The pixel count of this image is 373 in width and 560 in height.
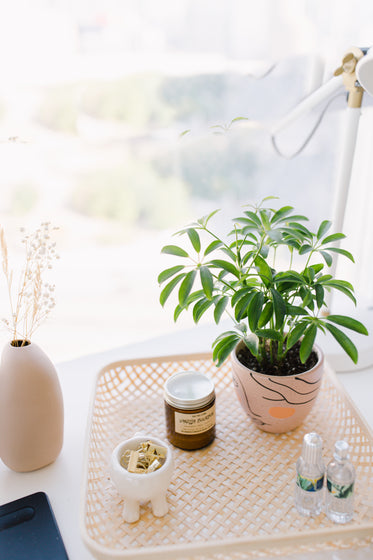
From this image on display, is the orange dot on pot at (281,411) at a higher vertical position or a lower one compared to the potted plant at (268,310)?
lower

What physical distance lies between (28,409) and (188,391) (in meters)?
0.23

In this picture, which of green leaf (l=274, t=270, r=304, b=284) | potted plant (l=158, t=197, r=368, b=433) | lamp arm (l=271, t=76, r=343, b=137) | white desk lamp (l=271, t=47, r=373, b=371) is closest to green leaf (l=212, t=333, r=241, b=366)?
potted plant (l=158, t=197, r=368, b=433)

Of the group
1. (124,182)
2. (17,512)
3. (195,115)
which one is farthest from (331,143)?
(17,512)

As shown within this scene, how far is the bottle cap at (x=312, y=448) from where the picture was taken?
0.64 m

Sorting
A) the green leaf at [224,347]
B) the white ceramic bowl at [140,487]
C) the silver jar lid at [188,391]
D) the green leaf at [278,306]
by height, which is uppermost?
the green leaf at [278,306]

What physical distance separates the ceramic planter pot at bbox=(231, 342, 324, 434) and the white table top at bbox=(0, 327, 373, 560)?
184 millimetres

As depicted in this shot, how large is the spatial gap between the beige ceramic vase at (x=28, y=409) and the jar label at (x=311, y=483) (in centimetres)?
37

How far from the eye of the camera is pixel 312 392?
0.77 m

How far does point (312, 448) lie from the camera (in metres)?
0.64

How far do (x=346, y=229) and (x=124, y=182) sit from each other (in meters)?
0.69

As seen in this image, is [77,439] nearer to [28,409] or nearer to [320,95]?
[28,409]

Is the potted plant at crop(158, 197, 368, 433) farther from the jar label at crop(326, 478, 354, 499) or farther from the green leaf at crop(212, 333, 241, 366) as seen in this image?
the jar label at crop(326, 478, 354, 499)

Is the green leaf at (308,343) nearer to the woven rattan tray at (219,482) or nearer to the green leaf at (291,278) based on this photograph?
the green leaf at (291,278)

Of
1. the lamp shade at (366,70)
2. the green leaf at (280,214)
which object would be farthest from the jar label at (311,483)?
the lamp shade at (366,70)
